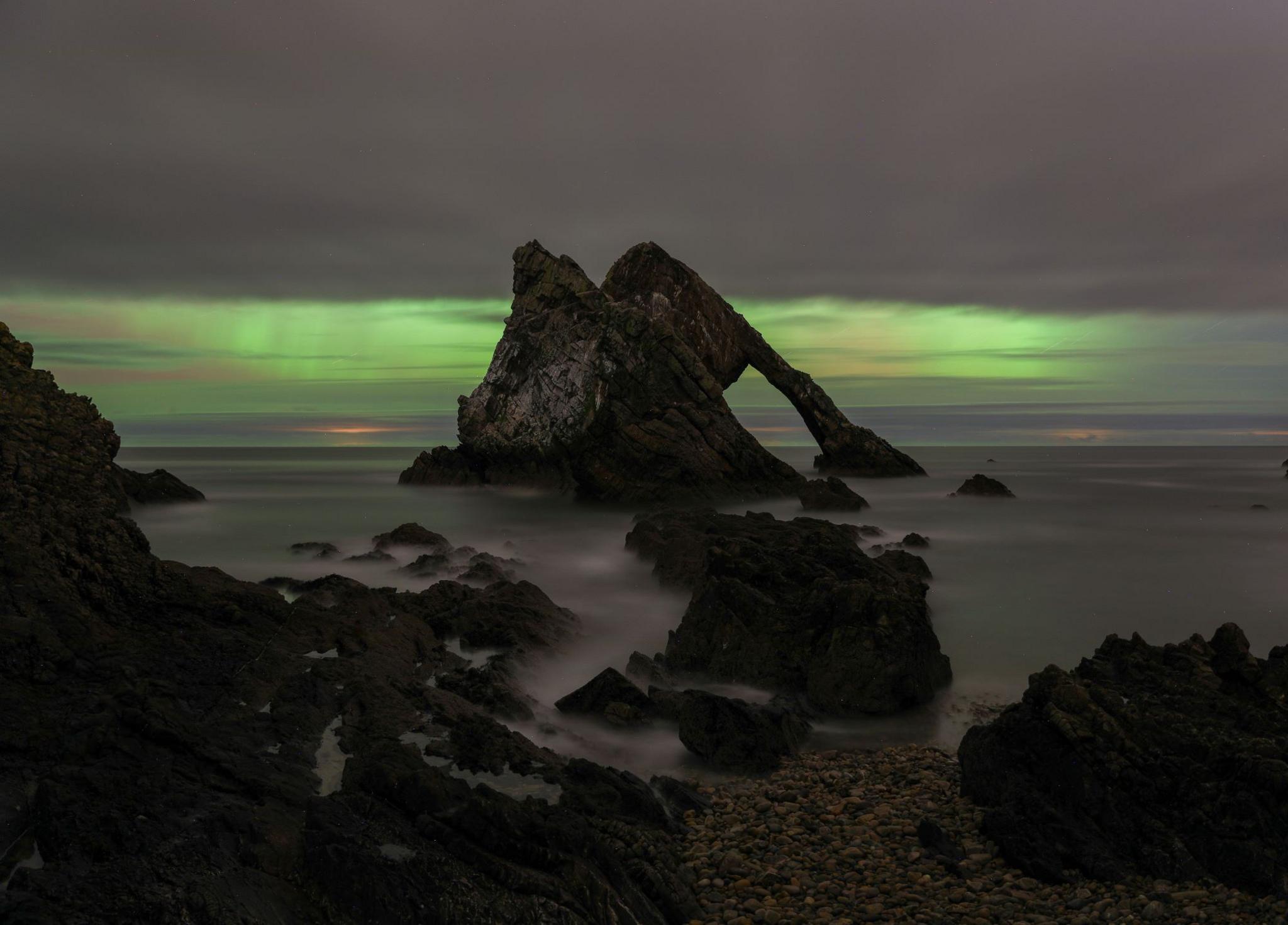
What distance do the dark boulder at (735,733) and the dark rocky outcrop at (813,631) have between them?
1738 millimetres

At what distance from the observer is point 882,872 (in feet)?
21.6

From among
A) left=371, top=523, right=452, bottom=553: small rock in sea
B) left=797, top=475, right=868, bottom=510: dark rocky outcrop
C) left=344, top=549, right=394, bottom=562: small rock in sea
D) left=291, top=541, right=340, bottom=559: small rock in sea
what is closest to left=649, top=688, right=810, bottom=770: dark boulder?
left=344, top=549, right=394, bottom=562: small rock in sea

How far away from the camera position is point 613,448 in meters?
39.6

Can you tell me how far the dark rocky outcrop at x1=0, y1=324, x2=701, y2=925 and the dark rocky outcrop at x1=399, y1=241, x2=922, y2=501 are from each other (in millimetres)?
28756

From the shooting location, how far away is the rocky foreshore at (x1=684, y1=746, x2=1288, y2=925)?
234 inches

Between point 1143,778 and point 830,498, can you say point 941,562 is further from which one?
point 1143,778

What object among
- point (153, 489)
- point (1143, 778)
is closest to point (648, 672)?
point (1143, 778)

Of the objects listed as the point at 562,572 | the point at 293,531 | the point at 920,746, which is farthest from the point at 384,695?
the point at 293,531

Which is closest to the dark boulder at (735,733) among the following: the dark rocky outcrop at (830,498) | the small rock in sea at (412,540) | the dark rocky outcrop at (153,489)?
the small rock in sea at (412,540)

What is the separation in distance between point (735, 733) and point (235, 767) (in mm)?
5046

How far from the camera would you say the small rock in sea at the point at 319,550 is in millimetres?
22219

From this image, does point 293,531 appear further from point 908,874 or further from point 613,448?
point 908,874

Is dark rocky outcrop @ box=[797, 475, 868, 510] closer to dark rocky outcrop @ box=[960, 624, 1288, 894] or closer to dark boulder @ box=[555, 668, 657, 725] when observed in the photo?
dark boulder @ box=[555, 668, 657, 725]

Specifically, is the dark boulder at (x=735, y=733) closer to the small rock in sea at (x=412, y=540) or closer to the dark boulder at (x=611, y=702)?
the dark boulder at (x=611, y=702)
